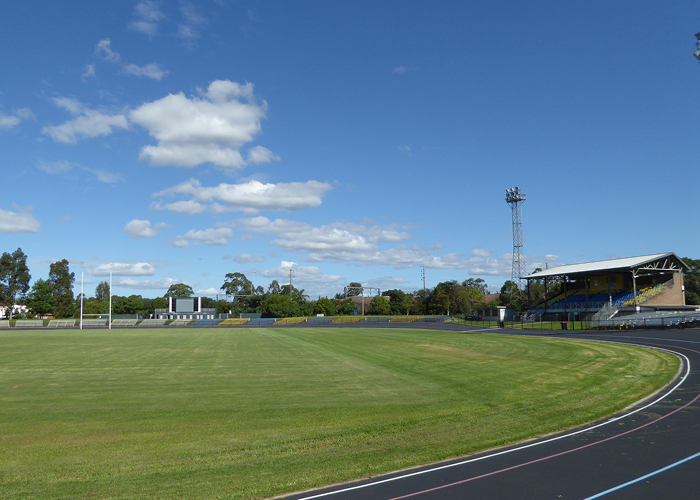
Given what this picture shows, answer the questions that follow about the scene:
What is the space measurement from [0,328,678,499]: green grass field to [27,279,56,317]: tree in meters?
117

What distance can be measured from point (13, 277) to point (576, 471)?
16570 centimetres

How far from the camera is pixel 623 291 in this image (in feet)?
230

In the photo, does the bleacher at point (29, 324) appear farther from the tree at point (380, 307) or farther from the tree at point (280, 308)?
the tree at point (380, 307)

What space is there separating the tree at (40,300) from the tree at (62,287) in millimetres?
8653

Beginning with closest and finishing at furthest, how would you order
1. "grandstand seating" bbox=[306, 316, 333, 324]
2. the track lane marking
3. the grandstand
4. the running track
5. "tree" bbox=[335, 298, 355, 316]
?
the track lane marking < the running track < the grandstand < "grandstand seating" bbox=[306, 316, 333, 324] < "tree" bbox=[335, 298, 355, 316]

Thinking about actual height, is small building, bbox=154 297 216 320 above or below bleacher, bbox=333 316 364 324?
above

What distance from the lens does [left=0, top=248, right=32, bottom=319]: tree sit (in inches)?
5266

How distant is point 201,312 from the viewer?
122625 millimetres

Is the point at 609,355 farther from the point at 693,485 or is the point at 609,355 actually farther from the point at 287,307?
the point at 287,307

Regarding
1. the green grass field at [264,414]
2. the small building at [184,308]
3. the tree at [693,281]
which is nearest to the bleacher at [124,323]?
the small building at [184,308]

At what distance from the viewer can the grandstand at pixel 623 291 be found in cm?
6353

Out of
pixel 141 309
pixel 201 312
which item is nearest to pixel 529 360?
pixel 201 312

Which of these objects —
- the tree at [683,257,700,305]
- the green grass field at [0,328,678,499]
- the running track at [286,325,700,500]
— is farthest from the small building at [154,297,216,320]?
the running track at [286,325,700,500]

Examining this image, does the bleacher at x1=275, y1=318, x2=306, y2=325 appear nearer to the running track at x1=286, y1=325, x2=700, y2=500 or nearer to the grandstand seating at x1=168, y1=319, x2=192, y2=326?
the grandstand seating at x1=168, y1=319, x2=192, y2=326
